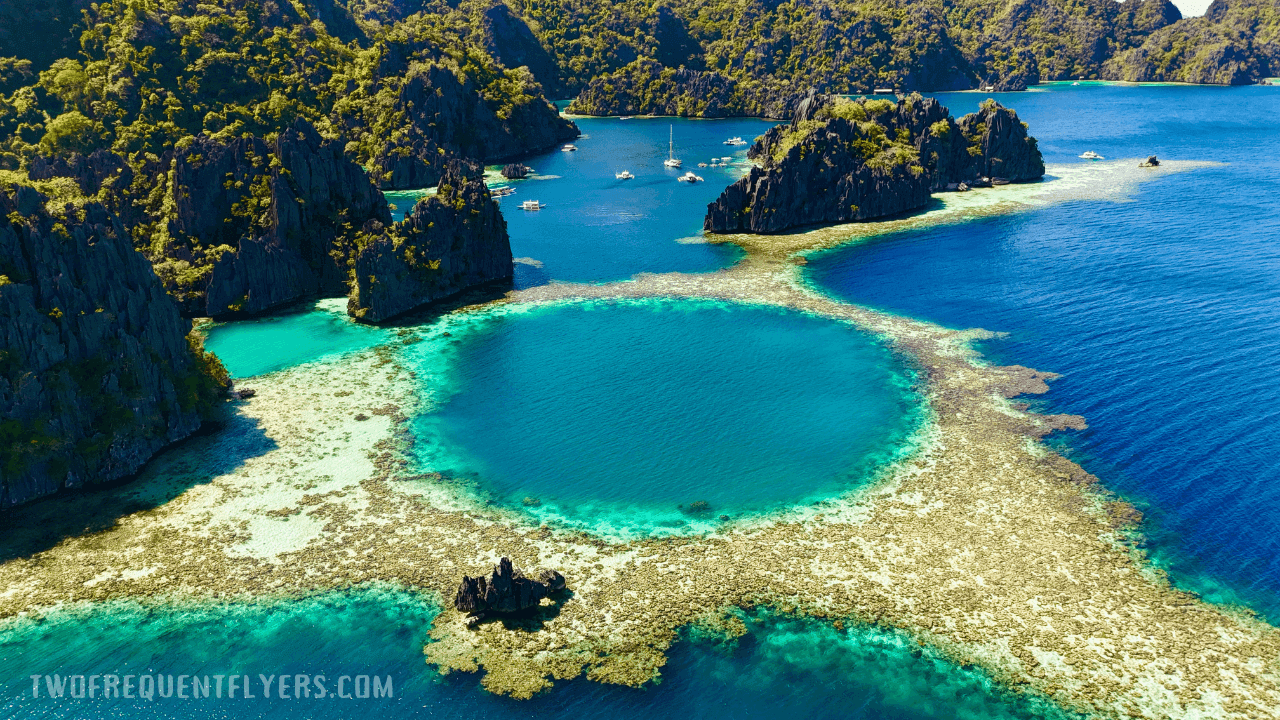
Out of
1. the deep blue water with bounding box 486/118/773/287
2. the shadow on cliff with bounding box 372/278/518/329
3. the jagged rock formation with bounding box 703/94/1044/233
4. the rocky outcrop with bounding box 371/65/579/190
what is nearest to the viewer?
the shadow on cliff with bounding box 372/278/518/329

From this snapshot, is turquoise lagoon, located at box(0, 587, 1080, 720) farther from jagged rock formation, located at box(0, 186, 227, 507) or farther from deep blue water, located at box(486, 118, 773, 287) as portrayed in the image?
deep blue water, located at box(486, 118, 773, 287)

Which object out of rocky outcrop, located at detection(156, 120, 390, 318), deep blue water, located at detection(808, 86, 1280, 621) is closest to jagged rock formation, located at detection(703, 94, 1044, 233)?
deep blue water, located at detection(808, 86, 1280, 621)

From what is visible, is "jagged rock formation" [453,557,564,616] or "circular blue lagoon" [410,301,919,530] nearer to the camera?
"jagged rock formation" [453,557,564,616]

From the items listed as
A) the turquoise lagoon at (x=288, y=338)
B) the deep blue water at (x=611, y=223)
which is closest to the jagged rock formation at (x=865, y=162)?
the deep blue water at (x=611, y=223)

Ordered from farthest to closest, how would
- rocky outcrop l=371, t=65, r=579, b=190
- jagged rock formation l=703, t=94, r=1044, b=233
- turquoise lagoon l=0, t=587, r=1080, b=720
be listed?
rocky outcrop l=371, t=65, r=579, b=190 → jagged rock formation l=703, t=94, r=1044, b=233 → turquoise lagoon l=0, t=587, r=1080, b=720

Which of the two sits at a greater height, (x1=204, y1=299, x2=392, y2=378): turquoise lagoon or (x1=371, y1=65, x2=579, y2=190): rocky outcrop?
(x1=371, y1=65, x2=579, y2=190): rocky outcrop

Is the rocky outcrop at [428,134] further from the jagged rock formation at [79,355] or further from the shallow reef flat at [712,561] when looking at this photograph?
the shallow reef flat at [712,561]
